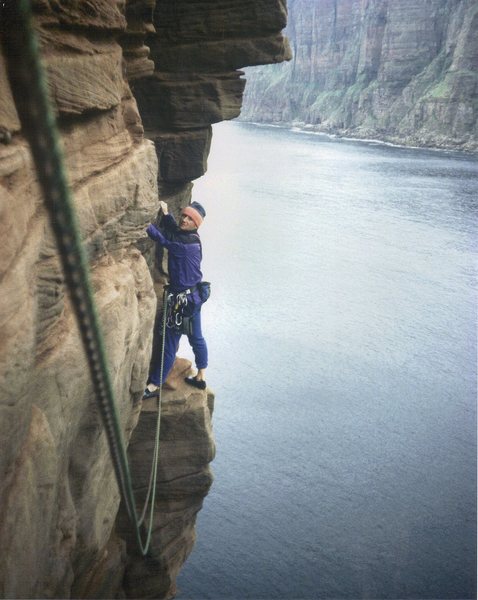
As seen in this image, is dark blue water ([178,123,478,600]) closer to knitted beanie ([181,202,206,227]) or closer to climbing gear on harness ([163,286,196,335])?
climbing gear on harness ([163,286,196,335])

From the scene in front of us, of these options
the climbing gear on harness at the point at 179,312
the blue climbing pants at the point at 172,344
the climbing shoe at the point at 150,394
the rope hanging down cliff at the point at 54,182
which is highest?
the rope hanging down cliff at the point at 54,182

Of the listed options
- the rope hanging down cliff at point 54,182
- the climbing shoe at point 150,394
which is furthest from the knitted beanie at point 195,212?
the rope hanging down cliff at point 54,182

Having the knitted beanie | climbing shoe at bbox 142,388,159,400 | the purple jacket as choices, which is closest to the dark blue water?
climbing shoe at bbox 142,388,159,400

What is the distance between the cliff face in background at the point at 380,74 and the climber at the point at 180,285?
72695mm

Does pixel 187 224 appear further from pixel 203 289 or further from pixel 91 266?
pixel 91 266

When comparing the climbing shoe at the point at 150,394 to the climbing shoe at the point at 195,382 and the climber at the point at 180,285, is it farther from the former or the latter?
the climbing shoe at the point at 195,382

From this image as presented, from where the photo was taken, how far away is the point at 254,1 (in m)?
7.81

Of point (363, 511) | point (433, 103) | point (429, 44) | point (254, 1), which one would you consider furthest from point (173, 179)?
point (429, 44)

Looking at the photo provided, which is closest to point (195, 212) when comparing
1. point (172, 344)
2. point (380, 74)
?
point (172, 344)

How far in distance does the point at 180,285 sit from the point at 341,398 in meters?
15.0

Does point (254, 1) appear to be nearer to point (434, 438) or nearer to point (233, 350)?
point (434, 438)

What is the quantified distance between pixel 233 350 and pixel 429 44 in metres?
87.9

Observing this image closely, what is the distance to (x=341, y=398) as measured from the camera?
21391 mm

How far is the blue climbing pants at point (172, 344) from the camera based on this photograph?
799 centimetres
